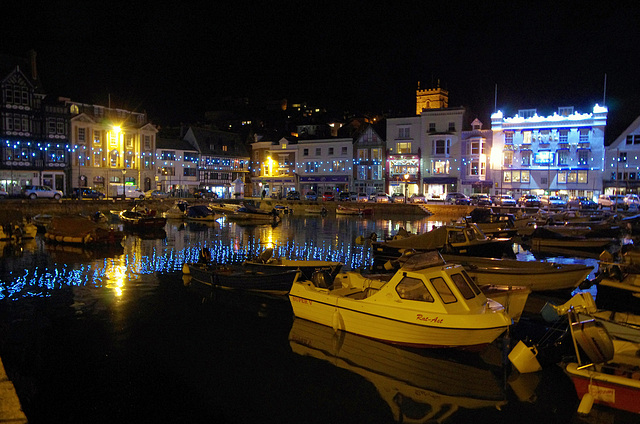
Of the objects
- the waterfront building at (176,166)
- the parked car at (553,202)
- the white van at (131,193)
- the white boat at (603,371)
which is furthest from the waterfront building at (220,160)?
the white boat at (603,371)

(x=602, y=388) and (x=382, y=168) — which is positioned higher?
(x=382, y=168)

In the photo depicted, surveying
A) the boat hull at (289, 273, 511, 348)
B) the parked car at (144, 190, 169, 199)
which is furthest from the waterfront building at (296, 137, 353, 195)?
the boat hull at (289, 273, 511, 348)

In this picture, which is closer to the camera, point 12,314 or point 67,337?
point 67,337

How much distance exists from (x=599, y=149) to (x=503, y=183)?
501 inches

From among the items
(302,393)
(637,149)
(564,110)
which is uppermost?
(564,110)

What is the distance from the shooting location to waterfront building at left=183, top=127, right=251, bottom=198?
86.6m

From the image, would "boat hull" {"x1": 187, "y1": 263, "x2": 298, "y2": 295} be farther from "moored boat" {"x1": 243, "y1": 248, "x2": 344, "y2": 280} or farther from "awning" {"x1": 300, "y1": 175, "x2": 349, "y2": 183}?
"awning" {"x1": 300, "y1": 175, "x2": 349, "y2": 183}

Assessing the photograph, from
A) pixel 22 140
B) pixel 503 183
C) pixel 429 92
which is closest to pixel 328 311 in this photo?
pixel 503 183

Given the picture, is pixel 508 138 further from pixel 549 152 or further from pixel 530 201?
pixel 530 201

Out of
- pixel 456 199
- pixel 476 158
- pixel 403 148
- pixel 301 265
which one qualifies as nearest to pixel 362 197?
pixel 403 148

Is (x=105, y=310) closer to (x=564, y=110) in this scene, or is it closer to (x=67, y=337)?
(x=67, y=337)

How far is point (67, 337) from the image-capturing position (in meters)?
14.8

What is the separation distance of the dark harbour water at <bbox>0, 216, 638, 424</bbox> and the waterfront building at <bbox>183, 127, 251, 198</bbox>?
2653 inches

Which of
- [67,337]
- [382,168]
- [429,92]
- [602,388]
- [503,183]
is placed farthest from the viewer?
[429,92]
